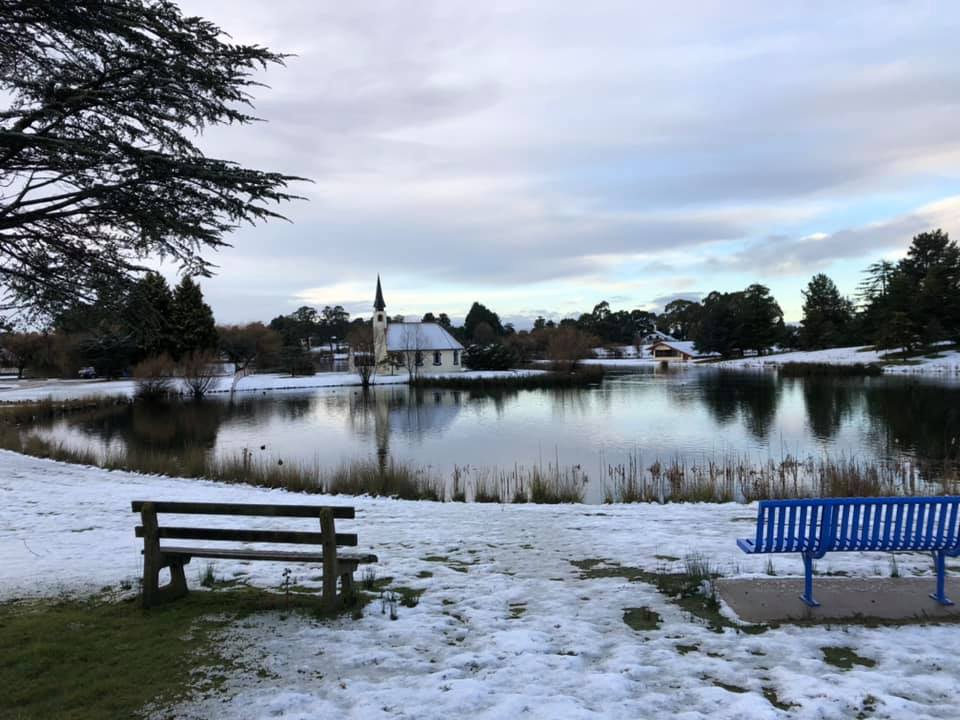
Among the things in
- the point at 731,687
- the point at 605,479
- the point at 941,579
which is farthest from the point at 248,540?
the point at 605,479

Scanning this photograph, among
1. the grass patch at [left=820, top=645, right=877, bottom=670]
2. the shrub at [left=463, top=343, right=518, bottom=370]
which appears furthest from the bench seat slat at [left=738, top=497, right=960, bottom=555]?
the shrub at [left=463, top=343, right=518, bottom=370]

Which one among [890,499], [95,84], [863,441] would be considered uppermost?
[95,84]

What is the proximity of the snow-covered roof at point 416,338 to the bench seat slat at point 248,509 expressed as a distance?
5691cm

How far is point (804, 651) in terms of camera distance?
3.61m

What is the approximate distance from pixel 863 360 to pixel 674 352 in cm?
4181

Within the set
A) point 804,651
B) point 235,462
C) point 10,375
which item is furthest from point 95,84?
point 10,375

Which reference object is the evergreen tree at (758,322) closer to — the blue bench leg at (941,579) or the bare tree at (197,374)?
the bare tree at (197,374)

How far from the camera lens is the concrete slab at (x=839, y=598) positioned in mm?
4141

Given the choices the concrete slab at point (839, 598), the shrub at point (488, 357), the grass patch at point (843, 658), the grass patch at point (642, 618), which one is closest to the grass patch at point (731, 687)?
the grass patch at point (843, 658)

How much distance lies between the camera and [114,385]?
45281mm

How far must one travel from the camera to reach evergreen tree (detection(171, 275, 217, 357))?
167 ft

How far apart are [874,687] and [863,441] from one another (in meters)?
17.5

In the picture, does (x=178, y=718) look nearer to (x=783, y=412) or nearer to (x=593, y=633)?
(x=593, y=633)

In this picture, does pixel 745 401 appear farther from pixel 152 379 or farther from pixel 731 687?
pixel 152 379
